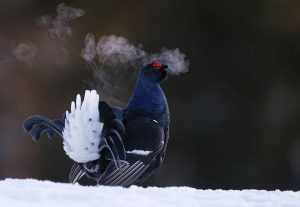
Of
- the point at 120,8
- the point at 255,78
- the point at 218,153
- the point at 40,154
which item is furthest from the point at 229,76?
the point at 40,154

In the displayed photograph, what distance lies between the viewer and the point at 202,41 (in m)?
4.17

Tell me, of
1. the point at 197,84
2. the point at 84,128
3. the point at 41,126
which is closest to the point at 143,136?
the point at 84,128

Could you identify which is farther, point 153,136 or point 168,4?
point 168,4

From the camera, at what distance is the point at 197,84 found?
13.3 ft

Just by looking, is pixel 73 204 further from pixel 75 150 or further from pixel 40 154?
pixel 40 154

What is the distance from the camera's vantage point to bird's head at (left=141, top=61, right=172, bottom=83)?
7.94 ft

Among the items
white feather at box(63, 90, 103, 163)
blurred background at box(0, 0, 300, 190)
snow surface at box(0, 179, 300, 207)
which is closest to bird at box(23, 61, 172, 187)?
white feather at box(63, 90, 103, 163)

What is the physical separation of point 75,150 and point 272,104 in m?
2.26

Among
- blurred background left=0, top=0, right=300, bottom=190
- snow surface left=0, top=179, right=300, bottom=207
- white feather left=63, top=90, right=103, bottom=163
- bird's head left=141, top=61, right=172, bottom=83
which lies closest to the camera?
snow surface left=0, top=179, right=300, bottom=207

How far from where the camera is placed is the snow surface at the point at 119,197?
1226 millimetres

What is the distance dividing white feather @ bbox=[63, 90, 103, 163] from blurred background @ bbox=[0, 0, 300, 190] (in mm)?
1662

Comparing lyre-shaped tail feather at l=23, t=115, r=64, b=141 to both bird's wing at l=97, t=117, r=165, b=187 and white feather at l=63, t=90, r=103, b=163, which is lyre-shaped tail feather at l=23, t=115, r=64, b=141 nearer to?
white feather at l=63, t=90, r=103, b=163

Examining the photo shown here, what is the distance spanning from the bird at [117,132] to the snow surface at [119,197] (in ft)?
1.61

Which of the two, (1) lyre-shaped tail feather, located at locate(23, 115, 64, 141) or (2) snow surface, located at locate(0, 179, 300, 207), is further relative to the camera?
(1) lyre-shaped tail feather, located at locate(23, 115, 64, 141)
